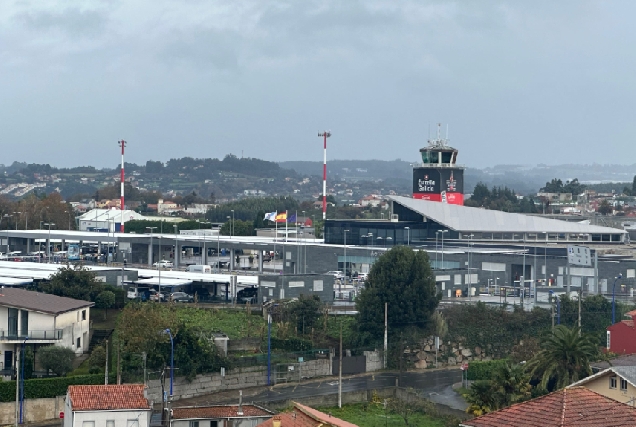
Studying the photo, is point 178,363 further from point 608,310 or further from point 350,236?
point 350,236

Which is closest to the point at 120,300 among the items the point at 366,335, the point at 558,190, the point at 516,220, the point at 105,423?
the point at 366,335

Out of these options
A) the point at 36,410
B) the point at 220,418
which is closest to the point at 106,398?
the point at 220,418

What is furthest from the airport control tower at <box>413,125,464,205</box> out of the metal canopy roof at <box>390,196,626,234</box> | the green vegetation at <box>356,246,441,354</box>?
the green vegetation at <box>356,246,441,354</box>

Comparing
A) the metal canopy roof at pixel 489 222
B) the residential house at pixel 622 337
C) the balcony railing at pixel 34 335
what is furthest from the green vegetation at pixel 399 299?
the metal canopy roof at pixel 489 222

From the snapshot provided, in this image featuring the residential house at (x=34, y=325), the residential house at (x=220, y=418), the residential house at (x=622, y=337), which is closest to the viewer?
the residential house at (x=220, y=418)

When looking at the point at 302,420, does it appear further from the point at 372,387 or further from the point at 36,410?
the point at 372,387

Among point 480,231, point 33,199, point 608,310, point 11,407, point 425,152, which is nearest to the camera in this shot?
point 11,407

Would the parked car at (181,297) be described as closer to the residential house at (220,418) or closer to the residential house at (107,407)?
the residential house at (220,418)
